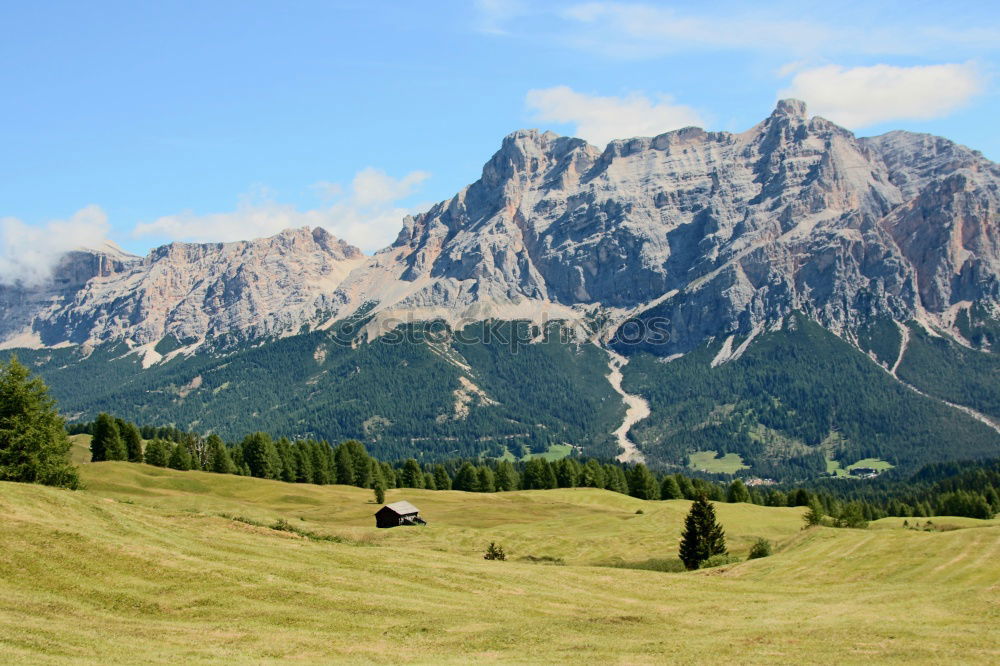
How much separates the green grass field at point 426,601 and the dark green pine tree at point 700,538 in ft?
37.3

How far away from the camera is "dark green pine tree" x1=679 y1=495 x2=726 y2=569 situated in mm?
86000

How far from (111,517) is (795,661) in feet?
128

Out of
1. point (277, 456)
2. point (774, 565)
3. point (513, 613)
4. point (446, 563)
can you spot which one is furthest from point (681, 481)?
point (513, 613)

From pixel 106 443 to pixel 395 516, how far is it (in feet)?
183

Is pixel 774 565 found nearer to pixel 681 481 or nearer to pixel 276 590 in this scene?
pixel 276 590

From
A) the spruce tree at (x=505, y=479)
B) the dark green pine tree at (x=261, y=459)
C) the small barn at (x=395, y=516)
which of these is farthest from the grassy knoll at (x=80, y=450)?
the spruce tree at (x=505, y=479)

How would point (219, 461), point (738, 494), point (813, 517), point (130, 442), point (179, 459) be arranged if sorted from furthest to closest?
point (738, 494) < point (219, 461) < point (130, 442) < point (179, 459) < point (813, 517)

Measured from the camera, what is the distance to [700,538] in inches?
3410

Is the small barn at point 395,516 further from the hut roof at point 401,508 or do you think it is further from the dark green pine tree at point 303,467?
the dark green pine tree at point 303,467

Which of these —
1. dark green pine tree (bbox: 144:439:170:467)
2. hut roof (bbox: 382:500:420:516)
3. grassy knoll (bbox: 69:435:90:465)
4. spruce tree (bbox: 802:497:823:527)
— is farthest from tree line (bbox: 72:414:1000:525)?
hut roof (bbox: 382:500:420:516)

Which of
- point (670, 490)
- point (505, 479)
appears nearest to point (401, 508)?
point (505, 479)

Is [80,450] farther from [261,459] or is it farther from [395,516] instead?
[395,516]

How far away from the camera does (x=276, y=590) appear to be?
46.1 meters

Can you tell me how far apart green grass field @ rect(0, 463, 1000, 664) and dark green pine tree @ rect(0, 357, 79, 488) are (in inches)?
318
